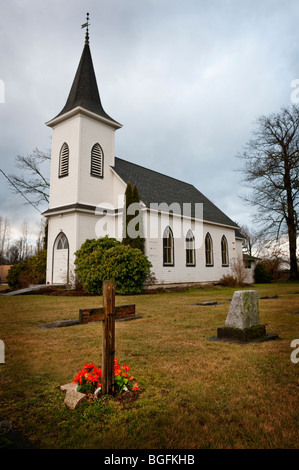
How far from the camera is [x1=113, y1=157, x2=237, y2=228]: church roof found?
66.9ft

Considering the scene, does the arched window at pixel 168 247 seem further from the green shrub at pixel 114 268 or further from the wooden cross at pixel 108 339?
the wooden cross at pixel 108 339

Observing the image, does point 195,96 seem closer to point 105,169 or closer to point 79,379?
point 105,169

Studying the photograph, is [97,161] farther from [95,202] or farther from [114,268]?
[114,268]

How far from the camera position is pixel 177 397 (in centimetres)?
322

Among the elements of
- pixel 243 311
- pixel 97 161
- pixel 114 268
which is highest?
pixel 97 161

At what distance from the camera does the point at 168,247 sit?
Result: 20.1 meters

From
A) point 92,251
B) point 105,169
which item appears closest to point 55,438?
point 92,251

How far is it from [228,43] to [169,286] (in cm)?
1392

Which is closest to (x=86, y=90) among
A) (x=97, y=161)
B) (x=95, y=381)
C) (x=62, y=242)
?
(x=97, y=161)

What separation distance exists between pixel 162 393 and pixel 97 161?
18270 millimetres

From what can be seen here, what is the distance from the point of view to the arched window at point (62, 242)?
1883cm

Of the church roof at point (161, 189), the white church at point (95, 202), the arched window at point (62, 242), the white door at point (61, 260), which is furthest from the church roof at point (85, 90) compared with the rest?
the white door at point (61, 260)

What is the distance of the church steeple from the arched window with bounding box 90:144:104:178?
7.47ft
